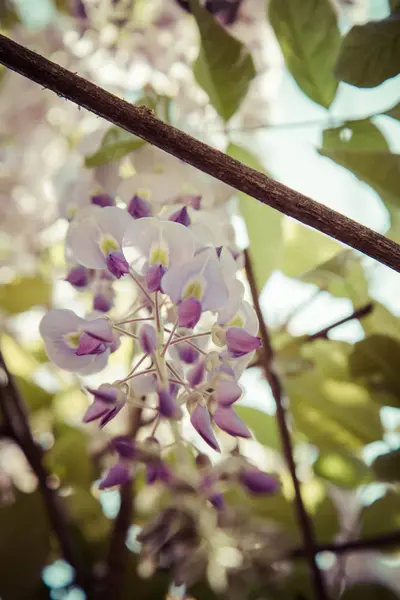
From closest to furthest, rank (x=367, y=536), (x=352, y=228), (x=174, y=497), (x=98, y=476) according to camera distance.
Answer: (x=352, y=228) → (x=174, y=497) → (x=367, y=536) → (x=98, y=476)

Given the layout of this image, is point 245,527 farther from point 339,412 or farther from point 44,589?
point 44,589

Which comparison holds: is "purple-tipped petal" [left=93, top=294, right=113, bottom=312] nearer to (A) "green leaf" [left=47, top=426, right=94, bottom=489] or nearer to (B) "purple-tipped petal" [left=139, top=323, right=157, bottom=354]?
(B) "purple-tipped petal" [left=139, top=323, right=157, bottom=354]

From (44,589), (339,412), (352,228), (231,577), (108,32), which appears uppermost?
(352,228)

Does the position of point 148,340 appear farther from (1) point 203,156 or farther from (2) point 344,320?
(2) point 344,320

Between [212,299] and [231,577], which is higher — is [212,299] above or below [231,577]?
above

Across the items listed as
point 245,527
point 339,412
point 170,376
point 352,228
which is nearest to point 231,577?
point 245,527

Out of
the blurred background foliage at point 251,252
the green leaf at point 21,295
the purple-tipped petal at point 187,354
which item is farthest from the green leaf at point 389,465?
the green leaf at point 21,295

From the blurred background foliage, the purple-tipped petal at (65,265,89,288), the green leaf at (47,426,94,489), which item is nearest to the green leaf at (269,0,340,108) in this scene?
the blurred background foliage
